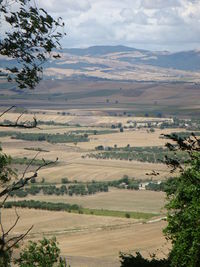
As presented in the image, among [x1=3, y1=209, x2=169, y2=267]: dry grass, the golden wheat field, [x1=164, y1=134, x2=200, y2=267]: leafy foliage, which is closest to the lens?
[x1=164, y1=134, x2=200, y2=267]: leafy foliage

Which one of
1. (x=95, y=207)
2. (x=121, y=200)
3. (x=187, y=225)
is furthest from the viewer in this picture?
(x=121, y=200)

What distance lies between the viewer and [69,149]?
126 metres

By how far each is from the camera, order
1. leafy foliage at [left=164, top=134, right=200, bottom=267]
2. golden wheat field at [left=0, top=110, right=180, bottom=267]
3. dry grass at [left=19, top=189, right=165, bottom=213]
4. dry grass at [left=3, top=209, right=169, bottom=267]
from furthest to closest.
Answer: dry grass at [left=19, top=189, right=165, bottom=213], golden wheat field at [left=0, top=110, right=180, bottom=267], dry grass at [left=3, top=209, right=169, bottom=267], leafy foliage at [left=164, top=134, right=200, bottom=267]

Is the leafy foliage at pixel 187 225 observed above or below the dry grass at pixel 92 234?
above

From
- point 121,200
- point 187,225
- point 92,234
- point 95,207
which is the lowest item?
point 92,234

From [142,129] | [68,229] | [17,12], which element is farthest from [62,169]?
[17,12]

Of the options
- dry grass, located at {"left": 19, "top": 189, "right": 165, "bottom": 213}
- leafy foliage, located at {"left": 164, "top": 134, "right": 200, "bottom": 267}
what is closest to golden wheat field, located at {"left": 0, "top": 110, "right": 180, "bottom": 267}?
dry grass, located at {"left": 19, "top": 189, "right": 165, "bottom": 213}

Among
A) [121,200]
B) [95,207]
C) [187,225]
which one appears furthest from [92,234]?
[187,225]

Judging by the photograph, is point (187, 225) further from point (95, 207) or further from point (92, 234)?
point (95, 207)

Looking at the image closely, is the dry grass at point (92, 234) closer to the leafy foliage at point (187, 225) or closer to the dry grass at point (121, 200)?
the dry grass at point (121, 200)

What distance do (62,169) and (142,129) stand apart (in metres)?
66.3

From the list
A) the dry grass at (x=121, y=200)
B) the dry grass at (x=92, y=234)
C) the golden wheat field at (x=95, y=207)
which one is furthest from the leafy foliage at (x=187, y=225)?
the dry grass at (x=121, y=200)

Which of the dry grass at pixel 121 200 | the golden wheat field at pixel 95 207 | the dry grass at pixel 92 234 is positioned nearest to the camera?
the dry grass at pixel 92 234

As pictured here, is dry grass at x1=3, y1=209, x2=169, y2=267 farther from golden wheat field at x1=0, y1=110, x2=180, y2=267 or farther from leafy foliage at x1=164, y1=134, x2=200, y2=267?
leafy foliage at x1=164, y1=134, x2=200, y2=267
